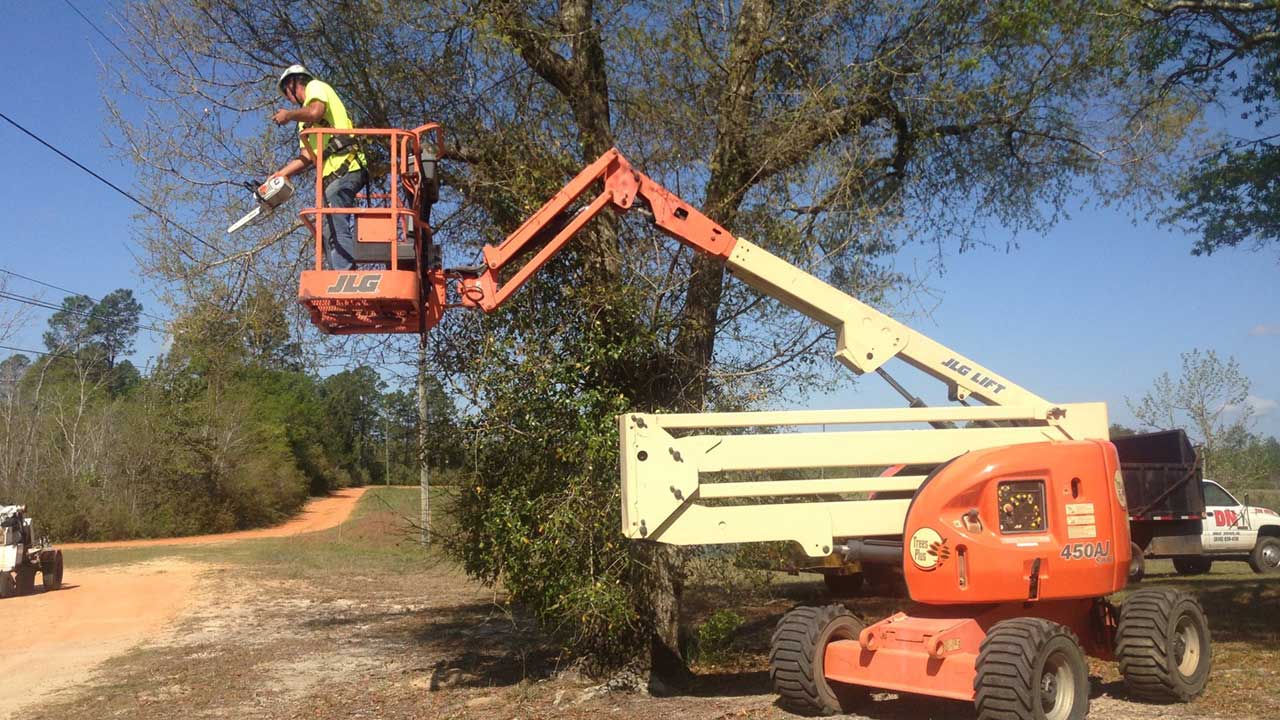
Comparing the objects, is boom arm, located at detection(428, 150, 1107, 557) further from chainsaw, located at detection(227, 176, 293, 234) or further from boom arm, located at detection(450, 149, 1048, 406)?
chainsaw, located at detection(227, 176, 293, 234)

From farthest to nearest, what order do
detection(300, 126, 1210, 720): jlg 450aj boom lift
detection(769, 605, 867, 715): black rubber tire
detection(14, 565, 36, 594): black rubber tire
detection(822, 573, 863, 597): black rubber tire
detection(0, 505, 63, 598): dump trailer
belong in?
detection(14, 565, 36, 594): black rubber tire, detection(0, 505, 63, 598): dump trailer, detection(822, 573, 863, 597): black rubber tire, detection(769, 605, 867, 715): black rubber tire, detection(300, 126, 1210, 720): jlg 450aj boom lift

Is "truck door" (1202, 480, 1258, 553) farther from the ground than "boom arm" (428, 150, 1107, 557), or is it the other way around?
"boom arm" (428, 150, 1107, 557)

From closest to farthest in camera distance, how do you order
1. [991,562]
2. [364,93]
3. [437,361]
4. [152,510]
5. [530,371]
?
[991,562] → [530,371] → [437,361] → [364,93] → [152,510]

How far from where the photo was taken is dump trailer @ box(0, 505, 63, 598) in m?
18.7

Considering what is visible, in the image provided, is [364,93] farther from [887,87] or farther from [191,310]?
[887,87]

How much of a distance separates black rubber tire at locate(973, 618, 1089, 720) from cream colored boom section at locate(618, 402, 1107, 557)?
1273mm

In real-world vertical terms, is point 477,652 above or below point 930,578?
below

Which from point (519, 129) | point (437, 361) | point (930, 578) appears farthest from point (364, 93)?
point (930, 578)

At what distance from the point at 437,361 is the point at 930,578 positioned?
17.3 feet

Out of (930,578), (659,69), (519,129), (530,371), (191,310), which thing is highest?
(659,69)

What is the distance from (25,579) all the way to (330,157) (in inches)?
639

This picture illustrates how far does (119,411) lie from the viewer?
40.2 m

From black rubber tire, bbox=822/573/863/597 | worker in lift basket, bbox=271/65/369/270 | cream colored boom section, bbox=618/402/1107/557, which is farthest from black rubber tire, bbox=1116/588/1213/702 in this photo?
black rubber tire, bbox=822/573/863/597

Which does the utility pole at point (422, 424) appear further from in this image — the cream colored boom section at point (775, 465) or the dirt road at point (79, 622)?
the dirt road at point (79, 622)
